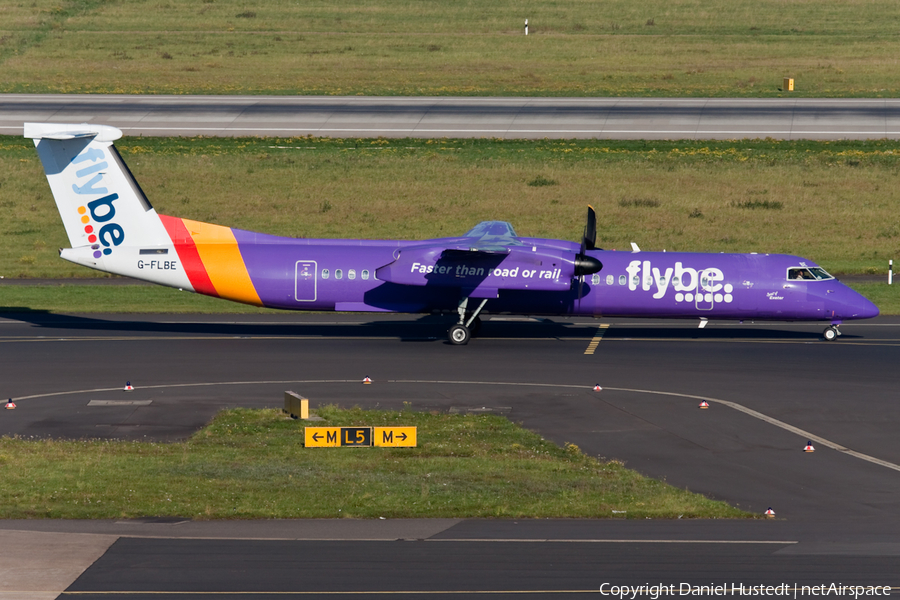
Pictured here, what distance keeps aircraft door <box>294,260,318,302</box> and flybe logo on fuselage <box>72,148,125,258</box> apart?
19.1ft

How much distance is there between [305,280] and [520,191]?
92.8 ft

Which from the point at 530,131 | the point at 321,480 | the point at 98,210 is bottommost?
the point at 321,480

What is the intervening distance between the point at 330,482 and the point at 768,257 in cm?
2085

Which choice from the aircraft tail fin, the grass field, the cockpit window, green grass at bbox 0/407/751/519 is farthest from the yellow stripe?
the grass field

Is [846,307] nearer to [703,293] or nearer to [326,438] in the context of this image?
[703,293]

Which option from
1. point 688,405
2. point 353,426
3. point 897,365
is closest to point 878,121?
point 897,365

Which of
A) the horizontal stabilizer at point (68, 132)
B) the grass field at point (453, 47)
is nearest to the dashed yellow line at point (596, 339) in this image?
the horizontal stabilizer at point (68, 132)

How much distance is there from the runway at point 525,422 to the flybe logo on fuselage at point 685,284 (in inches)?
66.0

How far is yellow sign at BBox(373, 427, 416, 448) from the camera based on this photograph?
72.5ft

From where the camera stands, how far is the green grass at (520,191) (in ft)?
177

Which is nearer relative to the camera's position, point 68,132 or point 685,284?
point 68,132

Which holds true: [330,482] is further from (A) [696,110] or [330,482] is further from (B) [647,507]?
(A) [696,110]

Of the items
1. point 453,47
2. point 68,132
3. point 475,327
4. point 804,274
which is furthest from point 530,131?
point 68,132

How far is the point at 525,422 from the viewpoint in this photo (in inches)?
969
